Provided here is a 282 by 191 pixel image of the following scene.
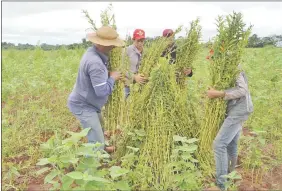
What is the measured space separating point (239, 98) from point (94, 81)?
4.50 ft

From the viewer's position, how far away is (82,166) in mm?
2973

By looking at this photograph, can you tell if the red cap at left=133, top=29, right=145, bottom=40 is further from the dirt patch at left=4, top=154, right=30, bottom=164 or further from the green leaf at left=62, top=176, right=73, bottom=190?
the green leaf at left=62, top=176, right=73, bottom=190

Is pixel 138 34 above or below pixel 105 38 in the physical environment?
above

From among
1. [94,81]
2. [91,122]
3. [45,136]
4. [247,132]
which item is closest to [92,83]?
[94,81]

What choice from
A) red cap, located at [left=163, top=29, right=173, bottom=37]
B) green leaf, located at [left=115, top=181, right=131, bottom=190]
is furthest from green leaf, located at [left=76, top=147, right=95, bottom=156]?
red cap, located at [left=163, top=29, right=173, bottom=37]

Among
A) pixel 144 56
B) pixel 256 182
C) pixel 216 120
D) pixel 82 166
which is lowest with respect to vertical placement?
pixel 256 182

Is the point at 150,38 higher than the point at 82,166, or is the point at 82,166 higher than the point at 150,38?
the point at 150,38

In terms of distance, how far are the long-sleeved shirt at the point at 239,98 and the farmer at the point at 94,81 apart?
116cm

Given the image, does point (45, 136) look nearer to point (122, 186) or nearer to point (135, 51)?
point (135, 51)

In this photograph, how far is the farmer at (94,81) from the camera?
3.84m

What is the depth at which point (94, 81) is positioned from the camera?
12.5 ft

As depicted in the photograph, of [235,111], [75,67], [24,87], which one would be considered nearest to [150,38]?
[235,111]

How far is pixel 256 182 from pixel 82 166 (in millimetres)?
1876

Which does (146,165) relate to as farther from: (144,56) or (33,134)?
(33,134)
